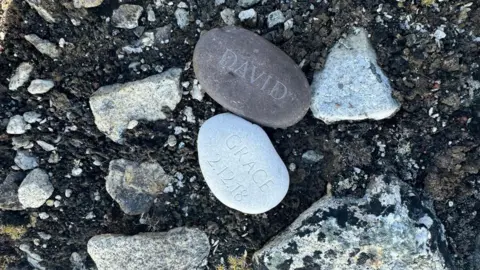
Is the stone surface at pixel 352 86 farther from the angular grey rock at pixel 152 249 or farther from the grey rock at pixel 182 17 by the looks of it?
the angular grey rock at pixel 152 249

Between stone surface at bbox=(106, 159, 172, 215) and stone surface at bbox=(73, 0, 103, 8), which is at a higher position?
stone surface at bbox=(73, 0, 103, 8)

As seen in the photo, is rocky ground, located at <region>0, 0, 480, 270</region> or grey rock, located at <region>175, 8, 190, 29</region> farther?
grey rock, located at <region>175, 8, 190, 29</region>

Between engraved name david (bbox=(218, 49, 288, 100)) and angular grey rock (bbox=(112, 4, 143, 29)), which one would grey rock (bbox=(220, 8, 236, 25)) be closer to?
engraved name david (bbox=(218, 49, 288, 100))

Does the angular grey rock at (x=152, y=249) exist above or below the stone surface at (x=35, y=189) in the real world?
below

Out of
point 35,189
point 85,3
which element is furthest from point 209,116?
Answer: point 35,189

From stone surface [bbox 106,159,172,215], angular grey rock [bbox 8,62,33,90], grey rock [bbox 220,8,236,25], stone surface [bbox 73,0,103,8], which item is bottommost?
stone surface [bbox 106,159,172,215]

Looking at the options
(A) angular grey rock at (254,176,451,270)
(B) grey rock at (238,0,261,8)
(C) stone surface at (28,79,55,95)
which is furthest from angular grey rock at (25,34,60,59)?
(A) angular grey rock at (254,176,451,270)

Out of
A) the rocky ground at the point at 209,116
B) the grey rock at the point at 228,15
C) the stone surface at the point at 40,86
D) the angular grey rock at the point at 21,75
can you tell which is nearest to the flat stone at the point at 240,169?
the rocky ground at the point at 209,116
